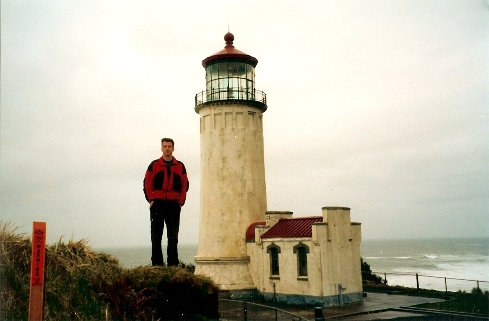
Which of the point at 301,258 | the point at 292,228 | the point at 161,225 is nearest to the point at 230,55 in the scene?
the point at 292,228

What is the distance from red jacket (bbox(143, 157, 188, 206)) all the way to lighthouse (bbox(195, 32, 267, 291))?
43.6ft

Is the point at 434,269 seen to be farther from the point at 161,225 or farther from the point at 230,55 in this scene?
the point at 161,225

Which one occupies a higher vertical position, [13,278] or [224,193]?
[224,193]

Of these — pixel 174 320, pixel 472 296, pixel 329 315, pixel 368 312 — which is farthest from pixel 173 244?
pixel 472 296

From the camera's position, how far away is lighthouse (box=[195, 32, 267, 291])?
2639 centimetres

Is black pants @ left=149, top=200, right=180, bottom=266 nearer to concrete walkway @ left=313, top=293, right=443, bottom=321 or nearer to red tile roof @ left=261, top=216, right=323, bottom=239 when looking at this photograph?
concrete walkway @ left=313, top=293, right=443, bottom=321

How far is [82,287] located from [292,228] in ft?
53.7

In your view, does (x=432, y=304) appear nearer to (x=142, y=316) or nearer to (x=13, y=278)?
(x=142, y=316)

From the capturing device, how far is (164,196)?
13211mm

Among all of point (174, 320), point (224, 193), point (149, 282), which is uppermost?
point (224, 193)

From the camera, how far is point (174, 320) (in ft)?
34.4

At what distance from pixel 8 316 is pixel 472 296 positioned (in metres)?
23.4

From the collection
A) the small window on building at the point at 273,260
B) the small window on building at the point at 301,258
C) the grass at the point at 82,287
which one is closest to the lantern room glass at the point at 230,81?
the small window on building at the point at 273,260

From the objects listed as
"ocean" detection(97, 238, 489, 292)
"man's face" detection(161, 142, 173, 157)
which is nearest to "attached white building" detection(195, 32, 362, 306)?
"ocean" detection(97, 238, 489, 292)
